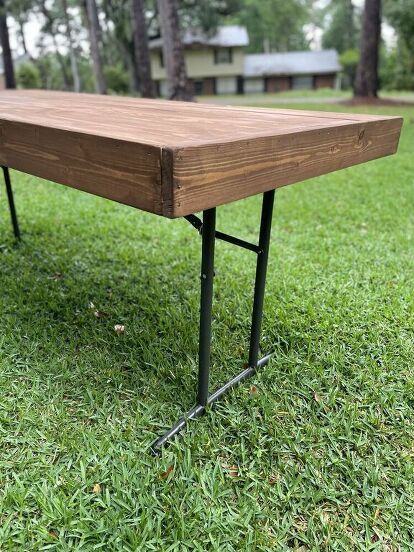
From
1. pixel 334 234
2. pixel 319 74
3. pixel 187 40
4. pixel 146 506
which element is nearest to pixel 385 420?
pixel 146 506

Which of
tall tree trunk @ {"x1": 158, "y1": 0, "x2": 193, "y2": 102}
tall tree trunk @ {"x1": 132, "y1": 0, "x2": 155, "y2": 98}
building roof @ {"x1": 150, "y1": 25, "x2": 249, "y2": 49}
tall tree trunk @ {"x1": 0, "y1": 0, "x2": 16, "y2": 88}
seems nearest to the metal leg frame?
tall tree trunk @ {"x1": 158, "y1": 0, "x2": 193, "y2": 102}

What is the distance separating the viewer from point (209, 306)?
1.40 meters

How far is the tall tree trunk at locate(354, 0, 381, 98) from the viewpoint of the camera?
33.1 feet

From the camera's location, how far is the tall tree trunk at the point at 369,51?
1009 centimetres

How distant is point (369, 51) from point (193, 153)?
1167 centimetres

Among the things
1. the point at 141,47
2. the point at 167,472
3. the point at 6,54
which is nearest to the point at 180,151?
the point at 167,472

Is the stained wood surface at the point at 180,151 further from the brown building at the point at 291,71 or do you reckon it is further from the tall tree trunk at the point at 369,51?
the brown building at the point at 291,71

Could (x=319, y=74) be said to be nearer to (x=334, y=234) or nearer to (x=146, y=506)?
(x=334, y=234)

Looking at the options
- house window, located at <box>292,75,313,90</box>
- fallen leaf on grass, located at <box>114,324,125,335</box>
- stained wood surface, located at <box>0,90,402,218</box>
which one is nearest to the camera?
stained wood surface, located at <box>0,90,402,218</box>

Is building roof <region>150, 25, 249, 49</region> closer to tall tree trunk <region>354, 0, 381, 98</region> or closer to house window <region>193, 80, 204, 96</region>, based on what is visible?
house window <region>193, 80, 204, 96</region>

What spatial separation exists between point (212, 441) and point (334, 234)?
2.14 meters

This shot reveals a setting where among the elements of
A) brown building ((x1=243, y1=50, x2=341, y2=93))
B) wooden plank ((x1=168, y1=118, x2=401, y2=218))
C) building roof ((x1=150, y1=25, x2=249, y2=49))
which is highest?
building roof ((x1=150, y1=25, x2=249, y2=49))

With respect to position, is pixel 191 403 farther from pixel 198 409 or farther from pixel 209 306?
pixel 209 306

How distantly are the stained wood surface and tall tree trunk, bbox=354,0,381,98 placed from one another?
1045 cm
